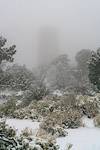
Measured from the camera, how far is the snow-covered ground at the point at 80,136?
11.3m

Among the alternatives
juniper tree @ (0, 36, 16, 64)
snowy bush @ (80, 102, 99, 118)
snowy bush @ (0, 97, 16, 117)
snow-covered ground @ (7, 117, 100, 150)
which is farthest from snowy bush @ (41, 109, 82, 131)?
juniper tree @ (0, 36, 16, 64)

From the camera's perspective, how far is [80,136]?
42.4 feet

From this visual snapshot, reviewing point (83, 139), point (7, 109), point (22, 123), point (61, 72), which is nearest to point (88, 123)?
point (22, 123)

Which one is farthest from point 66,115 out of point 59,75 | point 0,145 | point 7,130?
point 59,75

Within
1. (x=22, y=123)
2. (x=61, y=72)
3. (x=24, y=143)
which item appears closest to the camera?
(x=24, y=143)

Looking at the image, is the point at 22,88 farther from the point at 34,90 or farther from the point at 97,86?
the point at 97,86

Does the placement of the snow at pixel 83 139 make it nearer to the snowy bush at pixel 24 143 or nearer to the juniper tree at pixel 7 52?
the snowy bush at pixel 24 143

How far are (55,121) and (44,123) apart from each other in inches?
22.4

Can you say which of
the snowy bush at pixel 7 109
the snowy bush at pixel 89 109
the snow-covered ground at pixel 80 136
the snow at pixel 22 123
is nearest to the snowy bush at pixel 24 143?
the snow-covered ground at pixel 80 136

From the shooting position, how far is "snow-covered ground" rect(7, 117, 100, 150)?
11326mm

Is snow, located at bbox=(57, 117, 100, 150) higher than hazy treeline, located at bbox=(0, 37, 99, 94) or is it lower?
lower

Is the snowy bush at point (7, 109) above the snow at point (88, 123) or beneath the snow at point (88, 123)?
above

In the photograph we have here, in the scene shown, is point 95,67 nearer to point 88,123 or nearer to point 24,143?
point 88,123

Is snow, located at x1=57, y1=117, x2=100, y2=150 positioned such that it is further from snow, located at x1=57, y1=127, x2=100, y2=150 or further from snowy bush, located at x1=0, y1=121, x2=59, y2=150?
snowy bush, located at x1=0, y1=121, x2=59, y2=150
